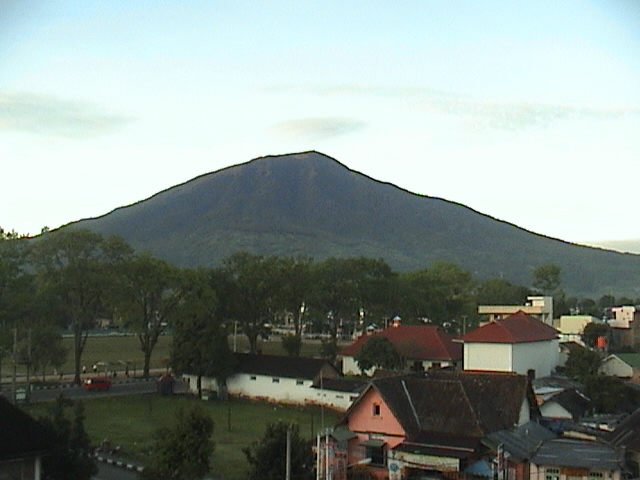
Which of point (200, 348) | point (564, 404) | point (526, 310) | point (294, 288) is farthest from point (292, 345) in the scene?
point (564, 404)

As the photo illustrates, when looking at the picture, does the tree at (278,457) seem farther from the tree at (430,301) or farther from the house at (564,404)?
the tree at (430,301)

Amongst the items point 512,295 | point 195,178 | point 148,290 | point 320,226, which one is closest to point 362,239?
point 320,226

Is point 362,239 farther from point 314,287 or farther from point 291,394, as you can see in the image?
point 291,394

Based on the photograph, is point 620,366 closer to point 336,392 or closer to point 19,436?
point 336,392

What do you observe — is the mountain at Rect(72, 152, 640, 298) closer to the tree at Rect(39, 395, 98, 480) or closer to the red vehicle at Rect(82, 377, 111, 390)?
the red vehicle at Rect(82, 377, 111, 390)

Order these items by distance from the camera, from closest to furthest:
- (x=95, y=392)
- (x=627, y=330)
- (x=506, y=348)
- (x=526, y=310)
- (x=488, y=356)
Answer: (x=95, y=392), (x=506, y=348), (x=488, y=356), (x=526, y=310), (x=627, y=330)

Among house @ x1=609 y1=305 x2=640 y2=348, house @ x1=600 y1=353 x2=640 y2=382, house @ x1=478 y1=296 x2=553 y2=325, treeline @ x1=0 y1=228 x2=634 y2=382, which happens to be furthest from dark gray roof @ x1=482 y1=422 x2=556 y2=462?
house @ x1=609 y1=305 x2=640 y2=348
